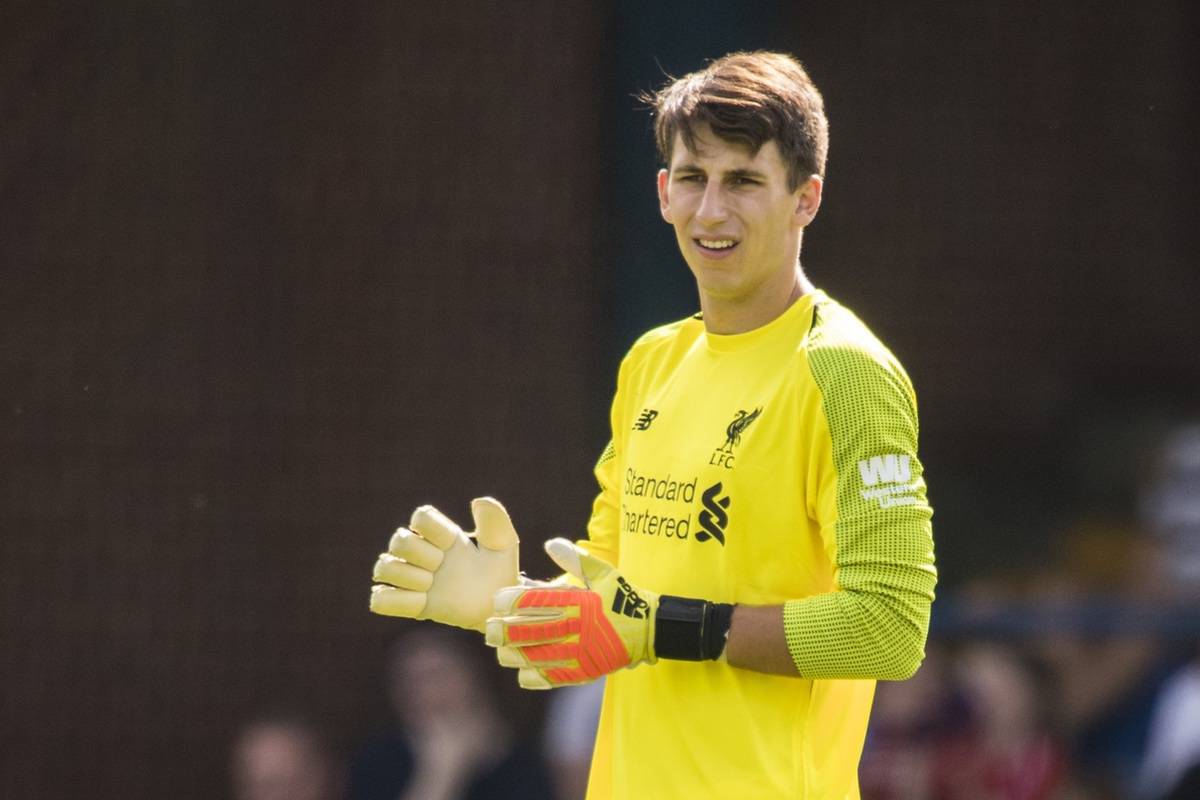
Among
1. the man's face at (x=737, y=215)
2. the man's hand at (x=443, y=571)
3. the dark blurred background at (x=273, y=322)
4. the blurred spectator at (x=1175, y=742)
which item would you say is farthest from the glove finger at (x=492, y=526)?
the dark blurred background at (x=273, y=322)

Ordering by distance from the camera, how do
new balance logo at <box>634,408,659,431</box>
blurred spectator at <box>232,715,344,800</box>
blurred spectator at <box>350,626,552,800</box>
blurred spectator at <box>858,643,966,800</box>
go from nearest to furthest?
new balance logo at <box>634,408,659,431</box>, blurred spectator at <box>858,643,966,800</box>, blurred spectator at <box>350,626,552,800</box>, blurred spectator at <box>232,715,344,800</box>

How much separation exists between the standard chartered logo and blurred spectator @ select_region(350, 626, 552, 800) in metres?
2.48

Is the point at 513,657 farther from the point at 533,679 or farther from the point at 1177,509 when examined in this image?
the point at 1177,509

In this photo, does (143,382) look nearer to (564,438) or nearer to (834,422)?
(564,438)

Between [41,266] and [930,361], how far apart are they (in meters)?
2.95

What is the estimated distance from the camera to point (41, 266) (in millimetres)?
5605

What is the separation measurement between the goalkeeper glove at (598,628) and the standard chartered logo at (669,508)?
0.12m

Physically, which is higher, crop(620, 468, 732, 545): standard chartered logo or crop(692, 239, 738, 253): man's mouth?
crop(692, 239, 738, 253): man's mouth

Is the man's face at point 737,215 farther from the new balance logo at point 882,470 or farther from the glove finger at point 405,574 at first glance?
the glove finger at point 405,574

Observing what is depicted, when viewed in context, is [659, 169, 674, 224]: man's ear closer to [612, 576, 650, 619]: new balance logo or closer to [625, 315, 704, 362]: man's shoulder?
[625, 315, 704, 362]: man's shoulder

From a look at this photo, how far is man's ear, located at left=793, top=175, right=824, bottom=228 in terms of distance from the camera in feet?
8.18

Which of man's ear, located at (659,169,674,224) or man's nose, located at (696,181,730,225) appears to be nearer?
man's nose, located at (696,181,730,225)

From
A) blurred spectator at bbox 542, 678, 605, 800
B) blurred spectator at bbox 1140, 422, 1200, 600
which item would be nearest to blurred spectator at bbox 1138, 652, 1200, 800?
blurred spectator at bbox 1140, 422, 1200, 600

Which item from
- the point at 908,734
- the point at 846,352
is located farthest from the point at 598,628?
the point at 908,734
